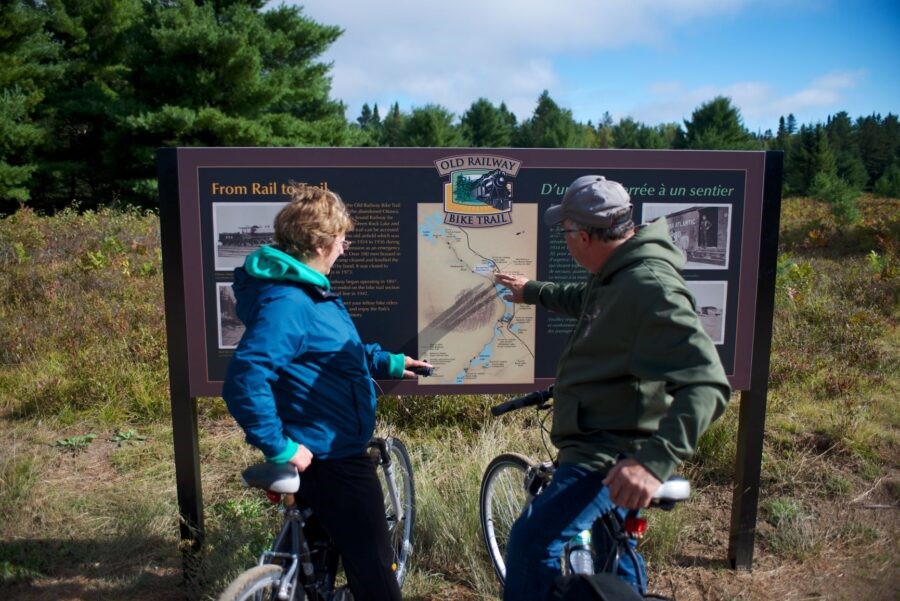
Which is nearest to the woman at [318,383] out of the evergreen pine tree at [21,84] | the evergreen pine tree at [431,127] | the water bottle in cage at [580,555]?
the water bottle in cage at [580,555]

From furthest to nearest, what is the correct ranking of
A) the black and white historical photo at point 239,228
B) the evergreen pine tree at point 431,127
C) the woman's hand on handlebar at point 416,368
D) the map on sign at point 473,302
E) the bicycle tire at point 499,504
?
1. the evergreen pine tree at point 431,127
2. the bicycle tire at point 499,504
3. the map on sign at point 473,302
4. the black and white historical photo at point 239,228
5. the woman's hand on handlebar at point 416,368

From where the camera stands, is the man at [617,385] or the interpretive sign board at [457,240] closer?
the man at [617,385]

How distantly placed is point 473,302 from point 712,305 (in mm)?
1232

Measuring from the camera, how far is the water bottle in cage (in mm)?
2365

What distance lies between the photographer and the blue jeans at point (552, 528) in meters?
2.22

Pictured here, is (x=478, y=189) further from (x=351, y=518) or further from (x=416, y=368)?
(x=351, y=518)

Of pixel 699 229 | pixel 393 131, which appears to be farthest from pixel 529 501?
pixel 393 131

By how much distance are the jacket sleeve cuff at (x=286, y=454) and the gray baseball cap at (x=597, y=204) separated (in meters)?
1.22

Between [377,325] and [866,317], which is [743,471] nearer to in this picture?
[377,325]

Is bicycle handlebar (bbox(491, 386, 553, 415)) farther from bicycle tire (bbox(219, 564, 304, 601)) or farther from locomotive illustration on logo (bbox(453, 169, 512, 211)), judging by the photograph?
bicycle tire (bbox(219, 564, 304, 601))

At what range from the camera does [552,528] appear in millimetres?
2221

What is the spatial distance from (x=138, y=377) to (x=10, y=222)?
29.7 feet

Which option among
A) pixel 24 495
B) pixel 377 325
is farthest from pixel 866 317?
pixel 24 495

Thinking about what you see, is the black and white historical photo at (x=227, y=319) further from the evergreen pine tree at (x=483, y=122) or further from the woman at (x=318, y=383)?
the evergreen pine tree at (x=483, y=122)
